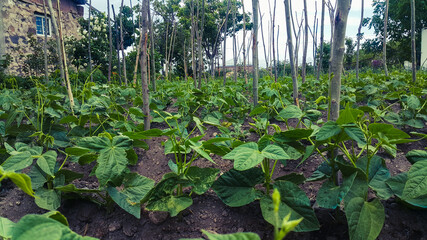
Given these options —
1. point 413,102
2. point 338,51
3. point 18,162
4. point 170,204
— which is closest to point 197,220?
point 170,204

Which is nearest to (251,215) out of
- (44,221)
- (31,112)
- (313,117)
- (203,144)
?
(203,144)

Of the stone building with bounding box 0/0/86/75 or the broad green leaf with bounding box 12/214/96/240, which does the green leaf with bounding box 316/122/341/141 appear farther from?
the stone building with bounding box 0/0/86/75

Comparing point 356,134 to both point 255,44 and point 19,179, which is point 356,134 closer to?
point 19,179

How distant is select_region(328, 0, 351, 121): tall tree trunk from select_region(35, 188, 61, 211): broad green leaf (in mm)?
1407

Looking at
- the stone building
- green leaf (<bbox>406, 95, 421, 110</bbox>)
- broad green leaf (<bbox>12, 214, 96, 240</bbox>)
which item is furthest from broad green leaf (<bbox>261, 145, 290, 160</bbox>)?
the stone building

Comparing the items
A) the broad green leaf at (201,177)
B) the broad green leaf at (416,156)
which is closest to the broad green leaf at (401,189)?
the broad green leaf at (416,156)

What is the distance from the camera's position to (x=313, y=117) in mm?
1430

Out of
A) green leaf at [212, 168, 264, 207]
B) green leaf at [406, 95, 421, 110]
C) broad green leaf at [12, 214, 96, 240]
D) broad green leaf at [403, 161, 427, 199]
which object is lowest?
green leaf at [212, 168, 264, 207]

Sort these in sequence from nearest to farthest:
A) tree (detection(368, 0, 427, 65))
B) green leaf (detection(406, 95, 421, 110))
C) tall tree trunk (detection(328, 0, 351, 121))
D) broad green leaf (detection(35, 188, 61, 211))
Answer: broad green leaf (detection(35, 188, 61, 211)) → tall tree trunk (detection(328, 0, 351, 121)) → green leaf (detection(406, 95, 421, 110)) → tree (detection(368, 0, 427, 65))

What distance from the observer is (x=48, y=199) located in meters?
1.28

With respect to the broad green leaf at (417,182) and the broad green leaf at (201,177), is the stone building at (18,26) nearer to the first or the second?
the broad green leaf at (201,177)

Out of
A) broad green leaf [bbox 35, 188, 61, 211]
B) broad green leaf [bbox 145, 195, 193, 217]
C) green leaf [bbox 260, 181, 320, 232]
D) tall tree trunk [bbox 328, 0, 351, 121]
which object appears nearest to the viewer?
green leaf [bbox 260, 181, 320, 232]

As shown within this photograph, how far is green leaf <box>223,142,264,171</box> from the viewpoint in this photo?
950mm

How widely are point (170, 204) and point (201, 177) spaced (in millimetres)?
215
